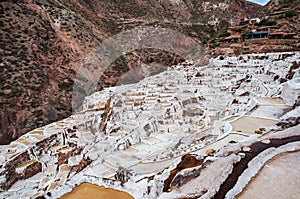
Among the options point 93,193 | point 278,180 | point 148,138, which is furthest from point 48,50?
point 278,180

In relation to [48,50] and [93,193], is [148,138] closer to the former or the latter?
[93,193]

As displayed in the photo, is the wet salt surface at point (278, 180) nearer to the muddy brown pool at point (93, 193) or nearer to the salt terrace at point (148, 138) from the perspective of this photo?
the salt terrace at point (148, 138)

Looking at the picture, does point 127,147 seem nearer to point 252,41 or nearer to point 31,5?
point 252,41

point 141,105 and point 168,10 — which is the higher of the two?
point 168,10

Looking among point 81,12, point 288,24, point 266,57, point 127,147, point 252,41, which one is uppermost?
point 81,12

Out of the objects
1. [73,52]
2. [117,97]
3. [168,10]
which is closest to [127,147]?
[117,97]

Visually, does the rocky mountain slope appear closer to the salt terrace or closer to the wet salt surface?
the salt terrace

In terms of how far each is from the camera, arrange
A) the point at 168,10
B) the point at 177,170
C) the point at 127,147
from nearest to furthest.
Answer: the point at 177,170, the point at 127,147, the point at 168,10

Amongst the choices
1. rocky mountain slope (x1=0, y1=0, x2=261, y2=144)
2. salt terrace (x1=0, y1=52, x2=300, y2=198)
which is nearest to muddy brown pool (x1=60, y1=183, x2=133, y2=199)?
salt terrace (x1=0, y1=52, x2=300, y2=198)
